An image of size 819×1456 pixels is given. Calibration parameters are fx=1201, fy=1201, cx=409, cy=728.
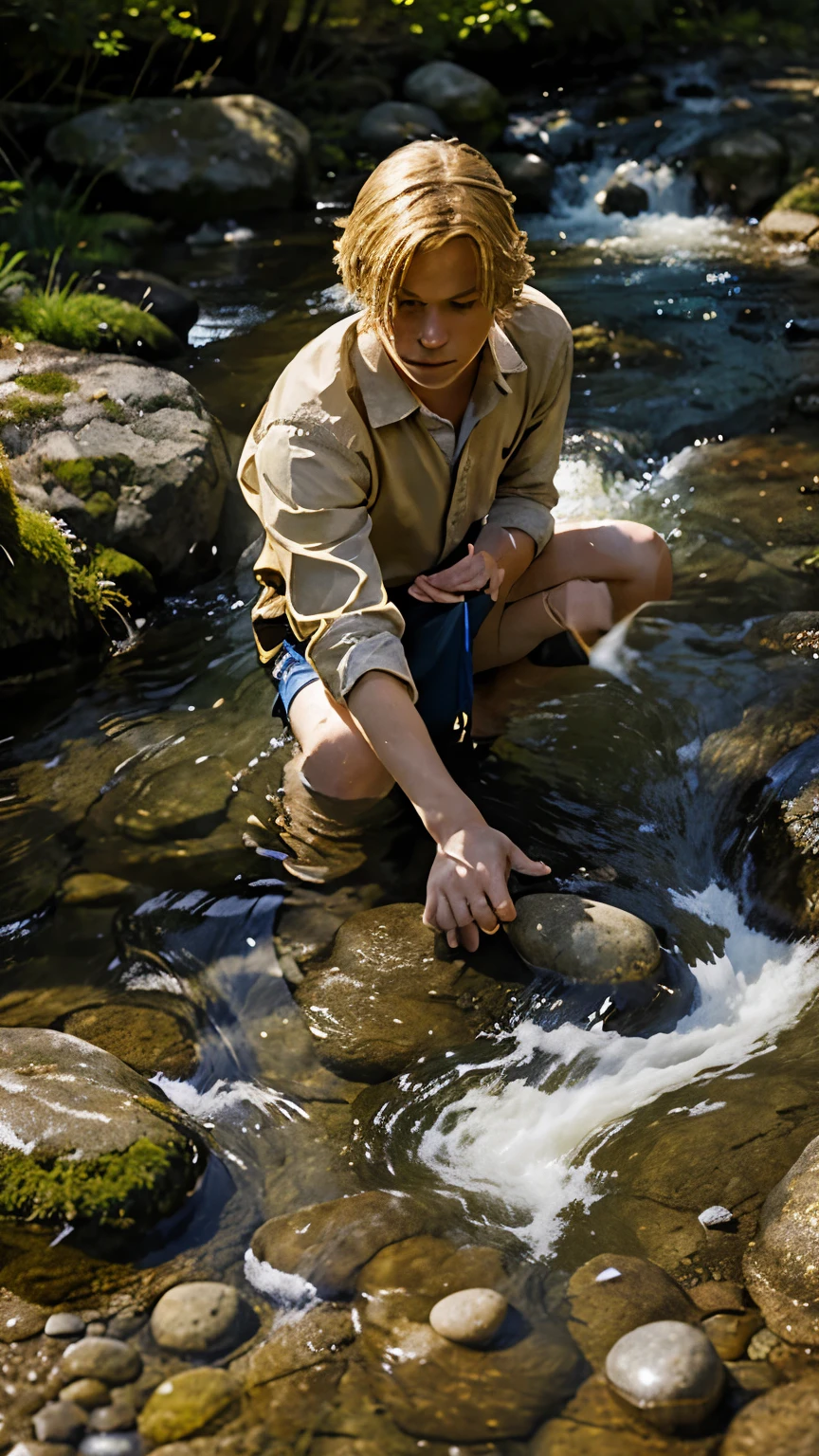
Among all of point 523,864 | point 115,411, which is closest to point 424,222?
point 523,864

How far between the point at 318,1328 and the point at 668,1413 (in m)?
0.59

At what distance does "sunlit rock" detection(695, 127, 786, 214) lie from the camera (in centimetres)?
1034

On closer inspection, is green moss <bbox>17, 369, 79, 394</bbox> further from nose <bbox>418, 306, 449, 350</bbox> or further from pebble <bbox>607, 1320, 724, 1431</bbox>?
pebble <bbox>607, 1320, 724, 1431</bbox>

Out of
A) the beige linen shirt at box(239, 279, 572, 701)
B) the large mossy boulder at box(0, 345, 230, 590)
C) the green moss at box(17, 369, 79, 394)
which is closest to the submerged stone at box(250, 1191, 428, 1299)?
the beige linen shirt at box(239, 279, 572, 701)

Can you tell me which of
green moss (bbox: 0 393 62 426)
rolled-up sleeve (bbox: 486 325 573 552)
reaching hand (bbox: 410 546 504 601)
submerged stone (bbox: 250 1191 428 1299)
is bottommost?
submerged stone (bbox: 250 1191 428 1299)

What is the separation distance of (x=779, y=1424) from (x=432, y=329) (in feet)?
6.97

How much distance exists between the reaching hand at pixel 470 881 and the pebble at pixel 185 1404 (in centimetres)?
92

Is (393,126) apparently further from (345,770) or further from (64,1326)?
(64,1326)

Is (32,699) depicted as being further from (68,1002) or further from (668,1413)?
(668,1413)

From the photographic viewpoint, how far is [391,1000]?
276 cm

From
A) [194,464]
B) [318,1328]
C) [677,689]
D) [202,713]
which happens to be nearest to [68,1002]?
[318,1328]

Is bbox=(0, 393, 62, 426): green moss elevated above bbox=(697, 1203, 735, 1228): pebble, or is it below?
above

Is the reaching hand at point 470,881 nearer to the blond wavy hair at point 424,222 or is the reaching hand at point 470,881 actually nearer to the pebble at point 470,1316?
the pebble at point 470,1316

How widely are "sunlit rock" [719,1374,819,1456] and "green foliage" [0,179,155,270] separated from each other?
6.56 m
